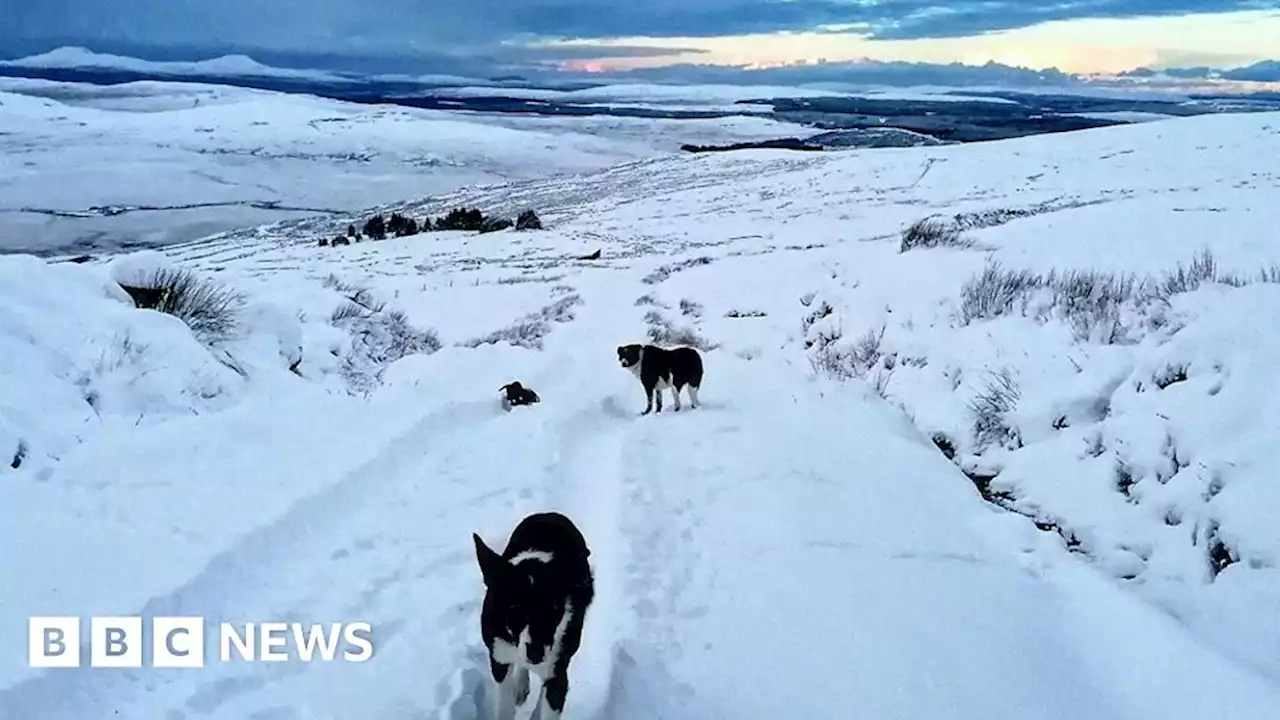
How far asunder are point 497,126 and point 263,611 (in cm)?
6582

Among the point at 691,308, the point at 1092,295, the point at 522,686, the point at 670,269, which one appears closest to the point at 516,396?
the point at 522,686

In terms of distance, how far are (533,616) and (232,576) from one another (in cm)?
227

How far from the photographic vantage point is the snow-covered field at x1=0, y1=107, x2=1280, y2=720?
454 centimetres

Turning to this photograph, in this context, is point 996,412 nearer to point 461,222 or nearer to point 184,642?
point 184,642

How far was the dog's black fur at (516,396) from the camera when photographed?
10.6 metres

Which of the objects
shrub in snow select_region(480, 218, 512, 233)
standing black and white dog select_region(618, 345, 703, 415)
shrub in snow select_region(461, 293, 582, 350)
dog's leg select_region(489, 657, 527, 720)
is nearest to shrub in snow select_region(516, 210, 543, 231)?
shrub in snow select_region(480, 218, 512, 233)

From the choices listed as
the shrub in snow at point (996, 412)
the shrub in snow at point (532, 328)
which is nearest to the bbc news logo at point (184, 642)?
the shrub in snow at point (996, 412)

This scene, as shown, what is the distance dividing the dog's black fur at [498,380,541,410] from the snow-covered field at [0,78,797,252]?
2039cm

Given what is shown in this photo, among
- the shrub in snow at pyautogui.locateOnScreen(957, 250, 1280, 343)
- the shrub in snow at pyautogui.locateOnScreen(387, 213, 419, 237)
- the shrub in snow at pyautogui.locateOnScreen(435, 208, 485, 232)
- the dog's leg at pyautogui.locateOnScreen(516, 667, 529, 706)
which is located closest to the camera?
the dog's leg at pyautogui.locateOnScreen(516, 667, 529, 706)

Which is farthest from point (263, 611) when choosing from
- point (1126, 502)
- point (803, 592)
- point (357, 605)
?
point (1126, 502)

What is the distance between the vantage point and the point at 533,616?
3.78 meters

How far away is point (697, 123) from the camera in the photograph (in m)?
78.8

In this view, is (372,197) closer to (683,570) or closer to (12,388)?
(12,388)

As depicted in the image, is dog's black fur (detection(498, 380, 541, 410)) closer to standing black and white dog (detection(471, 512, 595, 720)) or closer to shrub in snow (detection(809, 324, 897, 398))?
shrub in snow (detection(809, 324, 897, 398))
